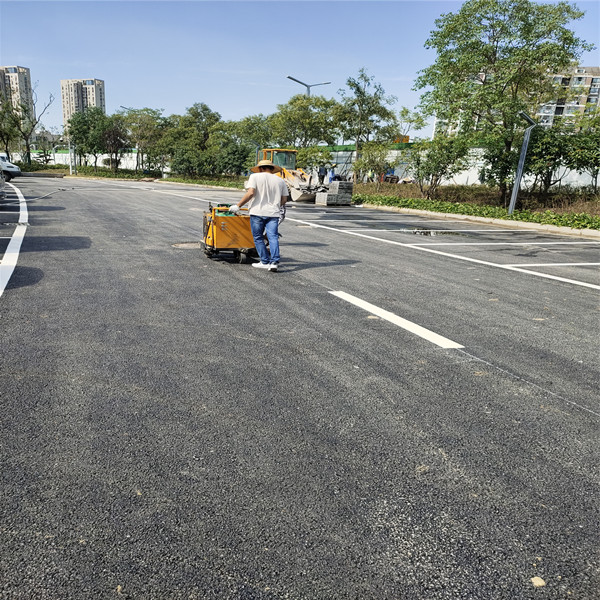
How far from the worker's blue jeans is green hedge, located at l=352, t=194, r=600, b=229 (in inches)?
502

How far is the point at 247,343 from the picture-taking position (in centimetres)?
424

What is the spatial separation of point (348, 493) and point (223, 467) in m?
0.65

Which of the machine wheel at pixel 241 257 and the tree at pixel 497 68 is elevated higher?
the tree at pixel 497 68

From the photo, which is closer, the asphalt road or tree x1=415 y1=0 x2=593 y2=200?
the asphalt road

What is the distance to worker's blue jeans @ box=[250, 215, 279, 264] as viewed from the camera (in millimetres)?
7398

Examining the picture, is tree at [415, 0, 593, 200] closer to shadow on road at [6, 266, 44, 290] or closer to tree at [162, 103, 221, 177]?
shadow on road at [6, 266, 44, 290]

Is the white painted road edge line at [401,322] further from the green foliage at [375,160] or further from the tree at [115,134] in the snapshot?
the tree at [115,134]

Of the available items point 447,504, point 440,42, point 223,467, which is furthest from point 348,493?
point 440,42

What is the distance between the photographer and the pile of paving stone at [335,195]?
23.0 m

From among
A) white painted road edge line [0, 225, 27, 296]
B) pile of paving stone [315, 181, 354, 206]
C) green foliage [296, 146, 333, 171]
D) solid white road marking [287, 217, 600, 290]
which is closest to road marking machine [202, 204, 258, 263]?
white painted road edge line [0, 225, 27, 296]

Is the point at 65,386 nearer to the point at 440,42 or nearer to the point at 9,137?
the point at 440,42

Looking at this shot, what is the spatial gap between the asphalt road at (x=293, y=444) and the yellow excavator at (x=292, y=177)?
18.2 meters

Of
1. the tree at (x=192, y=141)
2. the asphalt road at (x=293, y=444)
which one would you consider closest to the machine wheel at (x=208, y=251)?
the asphalt road at (x=293, y=444)

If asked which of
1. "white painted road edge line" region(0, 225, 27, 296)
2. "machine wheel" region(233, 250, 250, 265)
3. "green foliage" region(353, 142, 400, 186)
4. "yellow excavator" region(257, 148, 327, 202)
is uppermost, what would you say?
"green foliage" region(353, 142, 400, 186)
